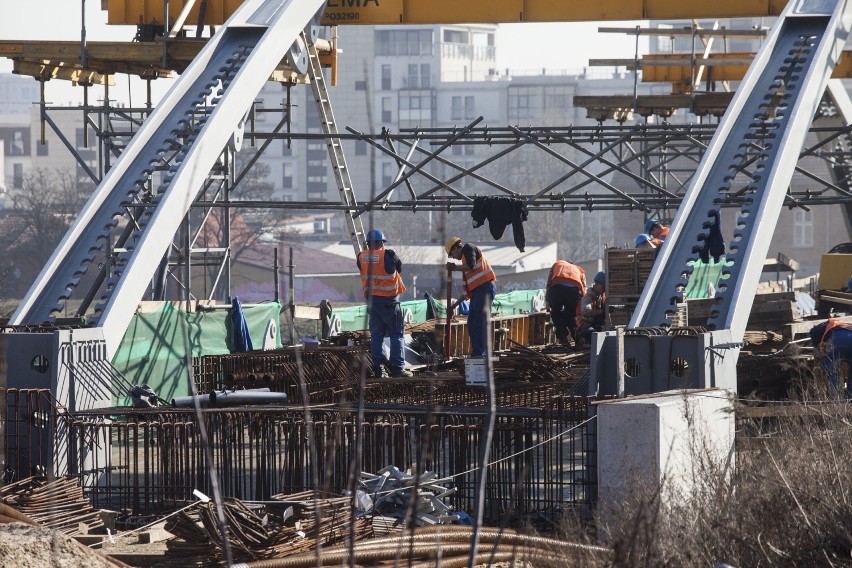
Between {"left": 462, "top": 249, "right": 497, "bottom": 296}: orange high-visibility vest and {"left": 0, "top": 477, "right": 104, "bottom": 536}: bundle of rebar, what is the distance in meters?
7.98

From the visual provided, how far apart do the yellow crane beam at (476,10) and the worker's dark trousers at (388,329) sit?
6567 mm

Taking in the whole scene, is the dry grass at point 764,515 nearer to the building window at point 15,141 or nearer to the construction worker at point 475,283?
the construction worker at point 475,283

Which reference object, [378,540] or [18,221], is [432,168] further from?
[378,540]

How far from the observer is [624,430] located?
1082cm

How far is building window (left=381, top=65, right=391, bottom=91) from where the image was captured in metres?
123

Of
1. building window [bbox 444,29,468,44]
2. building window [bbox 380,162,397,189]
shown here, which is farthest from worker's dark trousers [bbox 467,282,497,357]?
building window [bbox 444,29,468,44]

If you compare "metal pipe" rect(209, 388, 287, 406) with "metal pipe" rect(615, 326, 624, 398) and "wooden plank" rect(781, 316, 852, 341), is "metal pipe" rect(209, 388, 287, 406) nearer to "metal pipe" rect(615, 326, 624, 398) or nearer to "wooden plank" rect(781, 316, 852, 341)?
"metal pipe" rect(615, 326, 624, 398)

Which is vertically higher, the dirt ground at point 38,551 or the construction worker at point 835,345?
the construction worker at point 835,345

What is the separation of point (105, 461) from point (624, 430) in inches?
204

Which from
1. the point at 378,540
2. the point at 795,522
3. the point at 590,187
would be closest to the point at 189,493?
the point at 378,540

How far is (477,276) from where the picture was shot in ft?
61.3

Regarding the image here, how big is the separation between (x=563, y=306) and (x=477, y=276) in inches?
173

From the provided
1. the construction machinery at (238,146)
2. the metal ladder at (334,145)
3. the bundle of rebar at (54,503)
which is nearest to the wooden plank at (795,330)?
the construction machinery at (238,146)

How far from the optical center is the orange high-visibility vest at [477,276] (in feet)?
61.1
